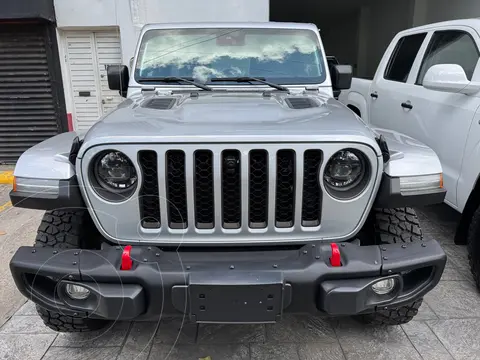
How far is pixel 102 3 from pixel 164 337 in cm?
555

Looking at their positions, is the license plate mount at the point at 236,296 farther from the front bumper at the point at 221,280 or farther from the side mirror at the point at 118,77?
the side mirror at the point at 118,77

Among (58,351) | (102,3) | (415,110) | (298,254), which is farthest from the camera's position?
(102,3)

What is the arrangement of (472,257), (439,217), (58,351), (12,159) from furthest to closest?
1. (12,159)
2. (439,217)
3. (472,257)
4. (58,351)

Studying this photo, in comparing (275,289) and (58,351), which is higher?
(275,289)

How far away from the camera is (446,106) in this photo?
3488mm

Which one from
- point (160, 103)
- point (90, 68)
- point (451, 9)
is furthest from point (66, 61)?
point (451, 9)

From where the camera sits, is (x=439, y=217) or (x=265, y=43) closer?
(x=265, y=43)

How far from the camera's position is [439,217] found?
4543 millimetres

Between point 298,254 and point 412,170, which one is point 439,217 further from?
point 298,254

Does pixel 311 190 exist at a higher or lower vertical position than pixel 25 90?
higher

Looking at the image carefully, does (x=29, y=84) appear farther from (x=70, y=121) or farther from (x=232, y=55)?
(x=232, y=55)

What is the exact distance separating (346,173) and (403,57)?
3168mm

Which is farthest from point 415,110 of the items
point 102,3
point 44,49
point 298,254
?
point 44,49

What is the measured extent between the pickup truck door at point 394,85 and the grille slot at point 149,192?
304cm
